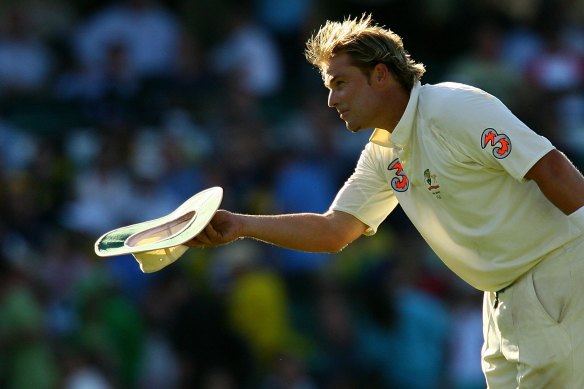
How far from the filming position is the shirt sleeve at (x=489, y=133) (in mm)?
4746

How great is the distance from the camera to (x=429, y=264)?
9445 millimetres

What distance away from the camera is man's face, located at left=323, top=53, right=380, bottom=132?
5141 millimetres

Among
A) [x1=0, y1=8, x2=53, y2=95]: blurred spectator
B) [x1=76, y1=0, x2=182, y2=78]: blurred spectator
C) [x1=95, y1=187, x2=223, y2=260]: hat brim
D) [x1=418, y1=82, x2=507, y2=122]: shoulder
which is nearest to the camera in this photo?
[x1=418, y1=82, x2=507, y2=122]: shoulder

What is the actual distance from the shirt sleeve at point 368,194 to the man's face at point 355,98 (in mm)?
328

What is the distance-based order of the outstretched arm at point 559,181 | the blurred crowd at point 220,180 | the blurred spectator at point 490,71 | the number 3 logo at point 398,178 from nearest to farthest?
1. the outstretched arm at point 559,181
2. the number 3 logo at point 398,178
3. the blurred crowd at point 220,180
4. the blurred spectator at point 490,71

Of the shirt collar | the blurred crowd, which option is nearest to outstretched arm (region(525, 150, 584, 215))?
the shirt collar

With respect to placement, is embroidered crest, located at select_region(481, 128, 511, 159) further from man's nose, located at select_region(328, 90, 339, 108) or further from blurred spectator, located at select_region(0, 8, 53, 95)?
blurred spectator, located at select_region(0, 8, 53, 95)

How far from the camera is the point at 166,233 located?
5168mm

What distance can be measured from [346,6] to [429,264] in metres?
2.56

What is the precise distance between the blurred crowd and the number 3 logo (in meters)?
3.80

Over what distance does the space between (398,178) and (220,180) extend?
4.29 meters

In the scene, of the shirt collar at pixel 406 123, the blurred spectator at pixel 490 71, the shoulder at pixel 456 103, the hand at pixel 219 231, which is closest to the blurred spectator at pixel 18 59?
the blurred spectator at pixel 490 71

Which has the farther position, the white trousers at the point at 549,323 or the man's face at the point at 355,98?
the man's face at the point at 355,98

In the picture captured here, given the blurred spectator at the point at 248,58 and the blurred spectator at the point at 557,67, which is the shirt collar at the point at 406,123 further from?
the blurred spectator at the point at 557,67
